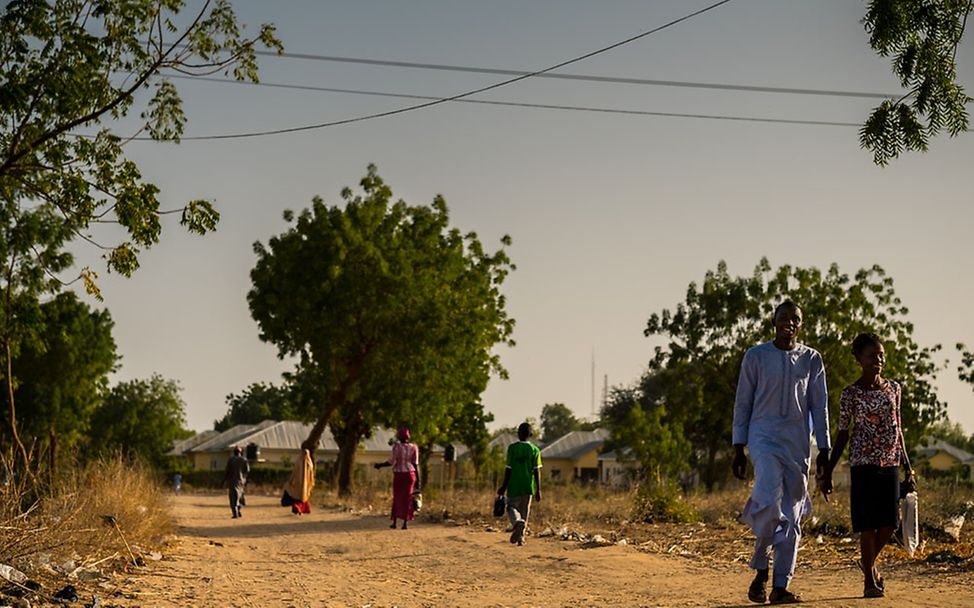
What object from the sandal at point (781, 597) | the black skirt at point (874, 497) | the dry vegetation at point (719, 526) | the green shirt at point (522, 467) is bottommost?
the sandal at point (781, 597)

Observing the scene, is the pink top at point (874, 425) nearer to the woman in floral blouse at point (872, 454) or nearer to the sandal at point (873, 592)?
the woman in floral blouse at point (872, 454)

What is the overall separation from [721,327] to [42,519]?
116 ft

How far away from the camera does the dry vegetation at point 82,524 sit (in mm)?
10938

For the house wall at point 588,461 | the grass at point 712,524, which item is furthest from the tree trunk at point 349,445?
the house wall at point 588,461

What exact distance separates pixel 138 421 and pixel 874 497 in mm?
83600

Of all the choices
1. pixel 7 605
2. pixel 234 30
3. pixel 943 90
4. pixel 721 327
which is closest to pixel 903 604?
pixel 943 90

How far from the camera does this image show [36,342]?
2805cm

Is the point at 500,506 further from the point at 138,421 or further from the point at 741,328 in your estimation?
the point at 138,421

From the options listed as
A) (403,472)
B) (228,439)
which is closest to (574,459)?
(228,439)

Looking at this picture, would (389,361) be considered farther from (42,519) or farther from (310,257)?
(42,519)

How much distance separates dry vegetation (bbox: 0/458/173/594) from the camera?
10938mm

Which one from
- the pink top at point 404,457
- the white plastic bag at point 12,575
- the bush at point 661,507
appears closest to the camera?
the white plastic bag at point 12,575

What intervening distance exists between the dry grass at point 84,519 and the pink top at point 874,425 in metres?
7.17

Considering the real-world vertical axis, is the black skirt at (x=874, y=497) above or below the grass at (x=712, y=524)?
above
